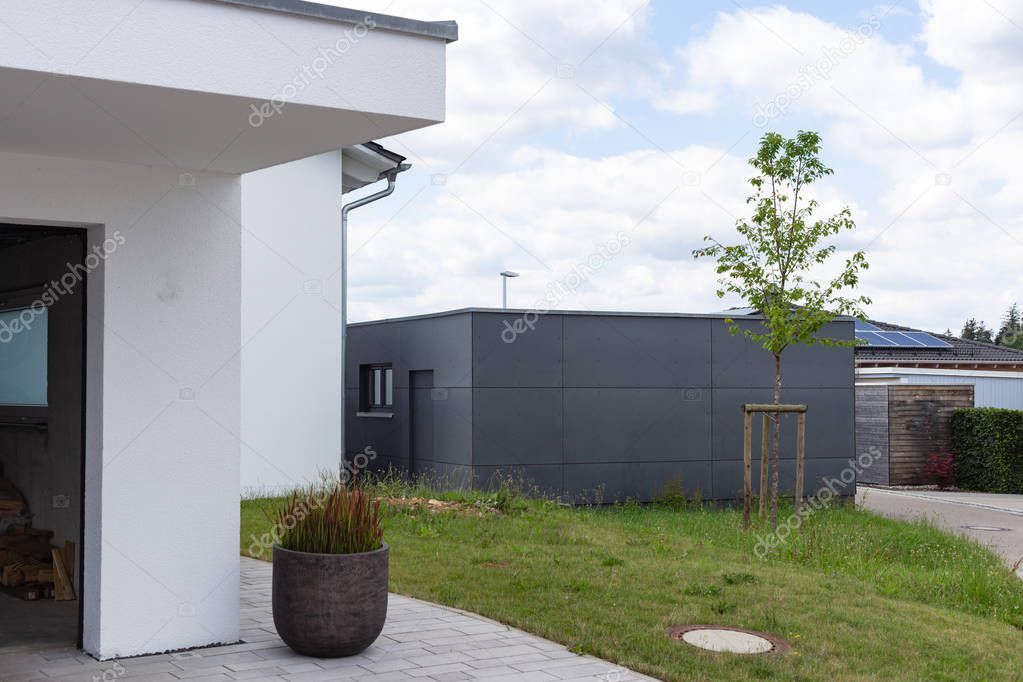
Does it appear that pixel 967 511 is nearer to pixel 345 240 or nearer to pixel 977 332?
pixel 345 240

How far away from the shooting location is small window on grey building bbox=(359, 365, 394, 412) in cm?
1978

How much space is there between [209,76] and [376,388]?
51.4 ft

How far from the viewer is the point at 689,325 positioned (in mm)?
18062

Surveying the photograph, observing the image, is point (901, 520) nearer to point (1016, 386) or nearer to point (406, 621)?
point (406, 621)

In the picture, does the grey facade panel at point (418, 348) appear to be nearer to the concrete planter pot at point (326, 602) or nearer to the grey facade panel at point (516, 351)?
the grey facade panel at point (516, 351)

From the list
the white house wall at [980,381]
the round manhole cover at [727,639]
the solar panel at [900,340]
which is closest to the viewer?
the round manhole cover at [727,639]

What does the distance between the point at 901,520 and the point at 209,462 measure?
12448 mm

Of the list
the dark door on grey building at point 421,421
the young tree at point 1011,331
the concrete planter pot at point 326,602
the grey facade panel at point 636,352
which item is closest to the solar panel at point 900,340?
the grey facade panel at point 636,352

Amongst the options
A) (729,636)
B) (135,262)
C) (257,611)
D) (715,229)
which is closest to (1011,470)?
(715,229)

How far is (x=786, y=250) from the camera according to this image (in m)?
12.8

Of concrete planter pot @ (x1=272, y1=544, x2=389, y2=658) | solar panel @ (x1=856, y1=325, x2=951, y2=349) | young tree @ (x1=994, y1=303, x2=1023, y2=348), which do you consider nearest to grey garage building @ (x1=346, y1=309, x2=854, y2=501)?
concrete planter pot @ (x1=272, y1=544, x2=389, y2=658)

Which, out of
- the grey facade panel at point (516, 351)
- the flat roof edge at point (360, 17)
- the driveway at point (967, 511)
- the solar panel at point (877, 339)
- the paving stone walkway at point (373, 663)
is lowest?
the driveway at point (967, 511)

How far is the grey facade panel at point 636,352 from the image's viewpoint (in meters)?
17.2

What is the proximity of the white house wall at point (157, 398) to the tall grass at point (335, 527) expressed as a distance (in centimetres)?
49
